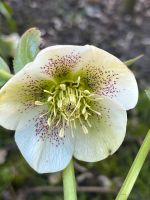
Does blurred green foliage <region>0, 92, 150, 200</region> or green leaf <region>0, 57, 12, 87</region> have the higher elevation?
green leaf <region>0, 57, 12, 87</region>

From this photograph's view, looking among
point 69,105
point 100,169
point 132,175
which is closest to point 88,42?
point 100,169

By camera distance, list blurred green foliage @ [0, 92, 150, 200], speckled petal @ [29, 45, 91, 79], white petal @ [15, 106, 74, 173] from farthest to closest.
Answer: blurred green foliage @ [0, 92, 150, 200] < white petal @ [15, 106, 74, 173] < speckled petal @ [29, 45, 91, 79]

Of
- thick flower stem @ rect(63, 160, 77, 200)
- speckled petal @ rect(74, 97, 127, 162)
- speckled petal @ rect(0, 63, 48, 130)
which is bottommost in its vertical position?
thick flower stem @ rect(63, 160, 77, 200)

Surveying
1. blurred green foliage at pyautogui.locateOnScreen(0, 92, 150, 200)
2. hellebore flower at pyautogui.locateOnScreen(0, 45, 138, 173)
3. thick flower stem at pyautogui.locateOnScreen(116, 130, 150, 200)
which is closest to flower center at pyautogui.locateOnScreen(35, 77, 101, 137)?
hellebore flower at pyautogui.locateOnScreen(0, 45, 138, 173)

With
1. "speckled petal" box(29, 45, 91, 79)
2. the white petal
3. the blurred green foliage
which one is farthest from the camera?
the blurred green foliage

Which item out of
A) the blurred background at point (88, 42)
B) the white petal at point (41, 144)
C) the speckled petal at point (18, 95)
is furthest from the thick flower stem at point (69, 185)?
the blurred background at point (88, 42)

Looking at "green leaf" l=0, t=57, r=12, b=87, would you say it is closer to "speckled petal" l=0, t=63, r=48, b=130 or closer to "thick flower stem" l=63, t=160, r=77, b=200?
"speckled petal" l=0, t=63, r=48, b=130

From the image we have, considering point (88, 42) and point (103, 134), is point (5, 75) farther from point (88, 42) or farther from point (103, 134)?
point (88, 42)
